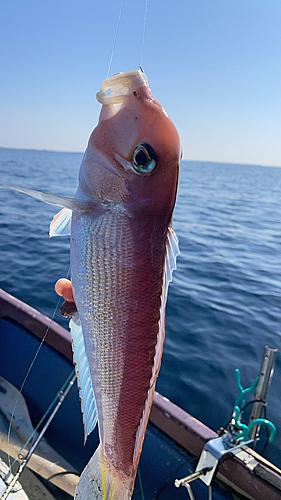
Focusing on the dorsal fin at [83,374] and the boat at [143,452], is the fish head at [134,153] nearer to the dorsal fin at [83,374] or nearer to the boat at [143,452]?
the dorsal fin at [83,374]

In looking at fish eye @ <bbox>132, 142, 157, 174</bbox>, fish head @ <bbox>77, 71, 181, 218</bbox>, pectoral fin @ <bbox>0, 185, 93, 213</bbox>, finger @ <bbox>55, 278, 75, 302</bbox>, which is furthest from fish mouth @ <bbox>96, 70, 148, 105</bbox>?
finger @ <bbox>55, 278, 75, 302</bbox>

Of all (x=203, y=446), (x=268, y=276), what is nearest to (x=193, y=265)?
(x=268, y=276)

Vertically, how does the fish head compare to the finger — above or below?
above

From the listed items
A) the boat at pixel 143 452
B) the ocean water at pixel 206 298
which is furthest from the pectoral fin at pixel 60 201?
the ocean water at pixel 206 298

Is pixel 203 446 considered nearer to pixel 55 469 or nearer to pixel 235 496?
pixel 235 496

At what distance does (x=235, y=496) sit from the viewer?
358 cm

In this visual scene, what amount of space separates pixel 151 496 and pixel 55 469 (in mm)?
1074

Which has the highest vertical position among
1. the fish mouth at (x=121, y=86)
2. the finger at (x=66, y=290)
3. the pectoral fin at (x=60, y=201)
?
the fish mouth at (x=121, y=86)

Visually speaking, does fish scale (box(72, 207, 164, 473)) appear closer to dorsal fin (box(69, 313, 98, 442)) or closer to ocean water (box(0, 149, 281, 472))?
dorsal fin (box(69, 313, 98, 442))

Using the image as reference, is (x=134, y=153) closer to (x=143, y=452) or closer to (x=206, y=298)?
(x=143, y=452)

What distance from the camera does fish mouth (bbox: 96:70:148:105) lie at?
136 cm

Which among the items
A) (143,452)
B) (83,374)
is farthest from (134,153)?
(143,452)

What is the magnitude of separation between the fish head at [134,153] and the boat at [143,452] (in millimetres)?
1894

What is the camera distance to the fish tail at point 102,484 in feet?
4.88
